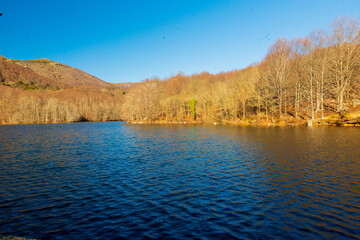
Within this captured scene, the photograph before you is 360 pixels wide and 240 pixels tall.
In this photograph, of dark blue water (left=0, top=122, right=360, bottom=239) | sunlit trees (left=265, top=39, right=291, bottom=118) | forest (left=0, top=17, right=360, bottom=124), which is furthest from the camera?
sunlit trees (left=265, top=39, right=291, bottom=118)

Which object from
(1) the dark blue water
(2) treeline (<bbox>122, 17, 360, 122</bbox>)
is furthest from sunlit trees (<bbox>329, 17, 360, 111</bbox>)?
(1) the dark blue water

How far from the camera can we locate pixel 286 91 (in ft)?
250

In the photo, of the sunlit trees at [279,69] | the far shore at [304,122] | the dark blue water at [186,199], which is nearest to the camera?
the dark blue water at [186,199]

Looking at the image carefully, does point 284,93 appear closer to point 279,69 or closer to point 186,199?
point 279,69

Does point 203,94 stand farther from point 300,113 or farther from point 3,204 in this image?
point 3,204

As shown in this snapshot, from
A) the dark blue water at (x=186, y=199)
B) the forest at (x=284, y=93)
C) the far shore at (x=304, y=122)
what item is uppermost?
the forest at (x=284, y=93)

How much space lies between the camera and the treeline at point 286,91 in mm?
62969

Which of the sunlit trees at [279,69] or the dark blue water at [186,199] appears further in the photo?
the sunlit trees at [279,69]

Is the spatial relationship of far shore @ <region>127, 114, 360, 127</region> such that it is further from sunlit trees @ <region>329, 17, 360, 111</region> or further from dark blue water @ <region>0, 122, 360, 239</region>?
dark blue water @ <region>0, 122, 360, 239</region>

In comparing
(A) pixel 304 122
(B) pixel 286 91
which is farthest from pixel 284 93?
(A) pixel 304 122

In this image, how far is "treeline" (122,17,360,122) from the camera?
63.0m

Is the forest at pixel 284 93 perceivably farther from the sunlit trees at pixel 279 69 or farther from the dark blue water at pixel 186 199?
the dark blue water at pixel 186 199

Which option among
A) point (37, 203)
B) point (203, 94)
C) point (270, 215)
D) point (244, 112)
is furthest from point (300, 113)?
point (37, 203)

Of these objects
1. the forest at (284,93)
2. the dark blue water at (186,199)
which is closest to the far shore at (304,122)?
the forest at (284,93)
